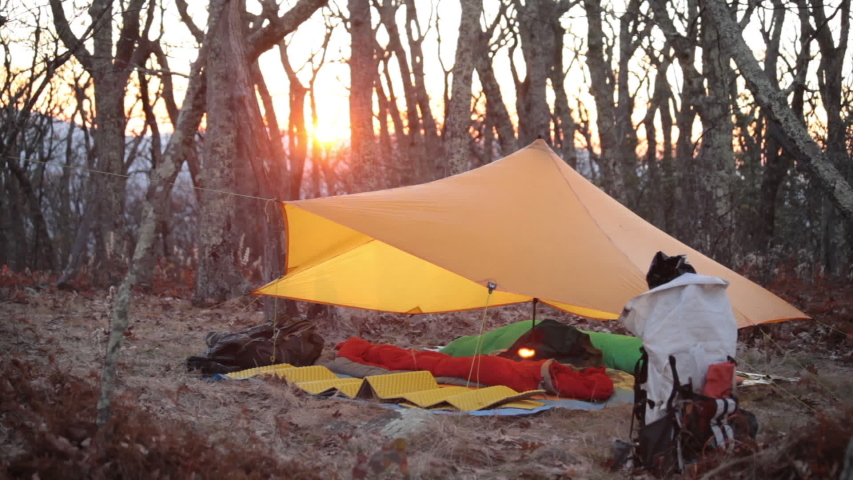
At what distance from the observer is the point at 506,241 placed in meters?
5.45

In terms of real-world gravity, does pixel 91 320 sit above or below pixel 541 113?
below

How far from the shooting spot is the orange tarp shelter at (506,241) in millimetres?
5129

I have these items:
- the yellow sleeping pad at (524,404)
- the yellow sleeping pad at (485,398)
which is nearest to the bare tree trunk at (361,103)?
the yellow sleeping pad at (485,398)

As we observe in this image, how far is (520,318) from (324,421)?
556 centimetres

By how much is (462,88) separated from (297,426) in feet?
18.1

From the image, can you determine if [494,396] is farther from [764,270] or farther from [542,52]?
[542,52]

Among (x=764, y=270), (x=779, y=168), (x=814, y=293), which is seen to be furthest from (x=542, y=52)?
(x=814, y=293)

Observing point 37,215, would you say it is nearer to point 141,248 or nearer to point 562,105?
point 562,105

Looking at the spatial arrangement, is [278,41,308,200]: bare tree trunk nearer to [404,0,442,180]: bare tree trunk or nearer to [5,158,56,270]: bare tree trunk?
[404,0,442,180]: bare tree trunk

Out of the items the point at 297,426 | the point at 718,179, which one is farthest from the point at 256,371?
the point at 718,179

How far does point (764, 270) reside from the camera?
9.84 m

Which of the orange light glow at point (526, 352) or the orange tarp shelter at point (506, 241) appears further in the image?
the orange light glow at point (526, 352)

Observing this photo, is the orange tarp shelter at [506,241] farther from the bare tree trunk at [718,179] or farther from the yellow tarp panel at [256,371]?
the bare tree trunk at [718,179]

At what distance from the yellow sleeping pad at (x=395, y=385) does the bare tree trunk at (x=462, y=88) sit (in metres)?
3.99
